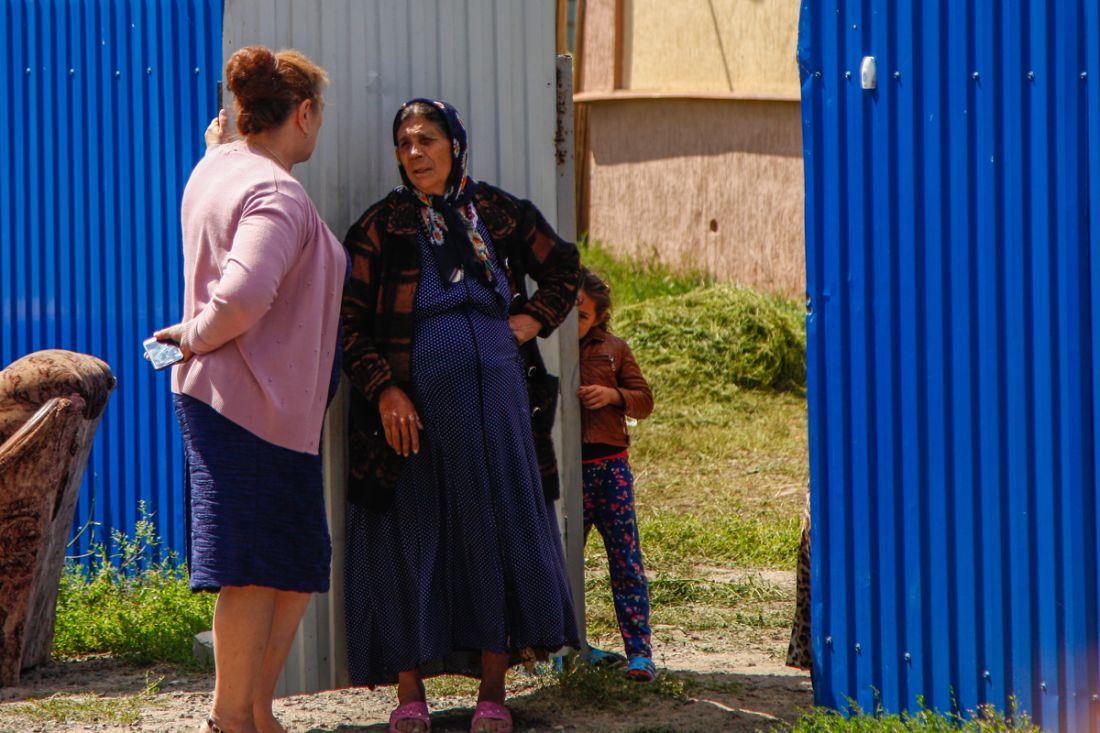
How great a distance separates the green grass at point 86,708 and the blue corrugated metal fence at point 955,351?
2.25m

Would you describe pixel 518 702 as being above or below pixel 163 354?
below

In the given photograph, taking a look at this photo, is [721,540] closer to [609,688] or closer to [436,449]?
[609,688]

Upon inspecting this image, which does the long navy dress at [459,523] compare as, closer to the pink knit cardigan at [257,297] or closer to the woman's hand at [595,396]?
the pink knit cardigan at [257,297]

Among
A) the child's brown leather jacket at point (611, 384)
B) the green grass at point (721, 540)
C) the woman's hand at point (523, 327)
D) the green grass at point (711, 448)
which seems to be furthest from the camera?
the green grass at point (721, 540)

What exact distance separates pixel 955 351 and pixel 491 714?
1750 millimetres

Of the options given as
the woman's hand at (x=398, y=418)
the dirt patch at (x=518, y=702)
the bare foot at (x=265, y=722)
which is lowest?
the dirt patch at (x=518, y=702)

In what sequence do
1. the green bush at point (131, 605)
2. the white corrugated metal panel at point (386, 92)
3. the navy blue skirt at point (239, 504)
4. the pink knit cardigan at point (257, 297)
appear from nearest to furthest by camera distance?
1. the pink knit cardigan at point (257, 297)
2. the navy blue skirt at point (239, 504)
3. the white corrugated metal panel at point (386, 92)
4. the green bush at point (131, 605)

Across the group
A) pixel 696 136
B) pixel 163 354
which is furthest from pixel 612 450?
pixel 696 136

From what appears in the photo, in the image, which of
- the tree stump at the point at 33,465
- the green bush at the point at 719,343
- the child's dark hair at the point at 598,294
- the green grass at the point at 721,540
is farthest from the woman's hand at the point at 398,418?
the green bush at the point at 719,343

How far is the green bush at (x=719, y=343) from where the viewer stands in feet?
36.2

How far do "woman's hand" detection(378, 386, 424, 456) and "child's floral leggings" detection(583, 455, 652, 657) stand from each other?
1126 millimetres

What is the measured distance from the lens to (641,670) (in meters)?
5.24

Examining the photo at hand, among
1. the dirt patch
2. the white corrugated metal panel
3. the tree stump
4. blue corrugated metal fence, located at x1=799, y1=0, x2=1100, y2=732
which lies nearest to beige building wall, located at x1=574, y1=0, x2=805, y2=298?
the dirt patch

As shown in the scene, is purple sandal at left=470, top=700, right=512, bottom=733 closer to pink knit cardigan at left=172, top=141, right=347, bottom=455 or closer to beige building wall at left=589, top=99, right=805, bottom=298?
pink knit cardigan at left=172, top=141, right=347, bottom=455
